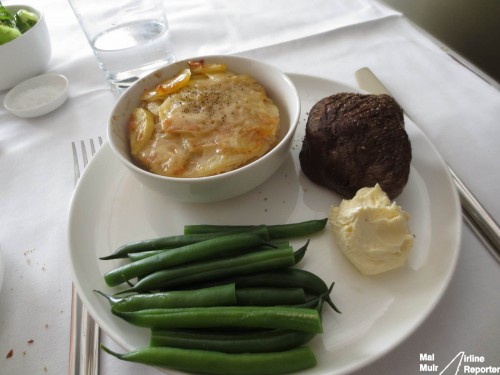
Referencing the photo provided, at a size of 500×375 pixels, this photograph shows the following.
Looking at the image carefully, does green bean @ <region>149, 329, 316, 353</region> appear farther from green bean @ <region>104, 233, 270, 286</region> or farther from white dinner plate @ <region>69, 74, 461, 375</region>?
green bean @ <region>104, 233, 270, 286</region>

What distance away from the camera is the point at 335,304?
134 cm

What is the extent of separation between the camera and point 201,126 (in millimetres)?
1701

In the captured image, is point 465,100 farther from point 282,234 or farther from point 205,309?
point 205,309

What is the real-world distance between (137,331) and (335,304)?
2.29ft

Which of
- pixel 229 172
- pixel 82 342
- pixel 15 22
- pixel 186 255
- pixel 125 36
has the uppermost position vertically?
pixel 15 22

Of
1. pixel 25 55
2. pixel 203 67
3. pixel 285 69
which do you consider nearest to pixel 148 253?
pixel 203 67

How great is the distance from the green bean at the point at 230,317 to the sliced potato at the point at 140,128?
77 cm

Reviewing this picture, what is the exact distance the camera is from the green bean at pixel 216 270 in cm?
138

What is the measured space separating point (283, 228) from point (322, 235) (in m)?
0.16

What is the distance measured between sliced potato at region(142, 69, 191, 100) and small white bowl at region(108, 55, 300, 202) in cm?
6

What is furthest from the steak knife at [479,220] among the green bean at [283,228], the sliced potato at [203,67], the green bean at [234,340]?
the sliced potato at [203,67]

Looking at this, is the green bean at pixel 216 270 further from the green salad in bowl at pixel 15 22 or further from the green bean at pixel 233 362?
the green salad in bowl at pixel 15 22

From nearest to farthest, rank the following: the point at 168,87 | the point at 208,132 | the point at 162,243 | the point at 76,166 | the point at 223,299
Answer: the point at 223,299 → the point at 162,243 → the point at 208,132 → the point at 168,87 → the point at 76,166

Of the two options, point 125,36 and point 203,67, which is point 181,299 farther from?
point 125,36
